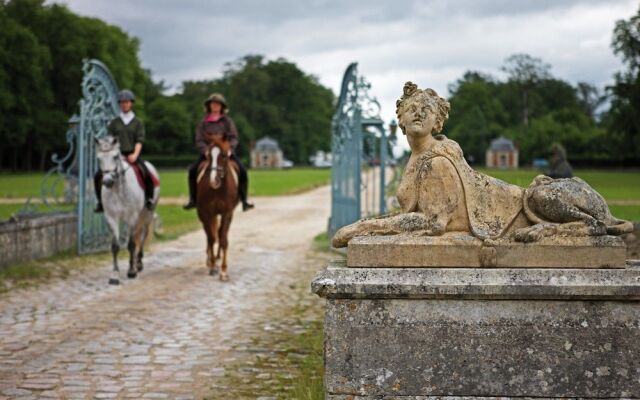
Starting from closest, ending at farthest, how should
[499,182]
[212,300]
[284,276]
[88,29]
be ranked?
1. [499,182]
2. [212,300]
3. [284,276]
4. [88,29]

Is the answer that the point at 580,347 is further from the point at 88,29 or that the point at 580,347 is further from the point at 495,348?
the point at 88,29

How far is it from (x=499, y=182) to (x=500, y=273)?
706mm

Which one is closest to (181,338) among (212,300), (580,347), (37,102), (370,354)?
(212,300)

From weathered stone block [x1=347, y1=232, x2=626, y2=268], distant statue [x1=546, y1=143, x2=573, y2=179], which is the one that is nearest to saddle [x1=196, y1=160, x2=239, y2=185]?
distant statue [x1=546, y1=143, x2=573, y2=179]

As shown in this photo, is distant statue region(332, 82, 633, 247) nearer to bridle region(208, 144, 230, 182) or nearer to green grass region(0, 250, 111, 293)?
green grass region(0, 250, 111, 293)

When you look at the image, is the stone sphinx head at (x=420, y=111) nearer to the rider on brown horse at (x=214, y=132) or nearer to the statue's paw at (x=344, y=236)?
the statue's paw at (x=344, y=236)

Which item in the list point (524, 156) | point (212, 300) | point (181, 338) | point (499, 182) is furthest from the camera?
point (524, 156)

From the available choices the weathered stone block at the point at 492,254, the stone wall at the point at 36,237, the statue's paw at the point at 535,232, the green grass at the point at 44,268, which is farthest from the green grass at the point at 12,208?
the statue's paw at the point at 535,232

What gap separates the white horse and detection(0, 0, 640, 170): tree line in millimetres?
10459

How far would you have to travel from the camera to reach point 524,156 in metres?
75.9

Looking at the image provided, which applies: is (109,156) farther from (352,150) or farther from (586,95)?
(586,95)

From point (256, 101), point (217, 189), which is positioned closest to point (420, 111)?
point (217, 189)

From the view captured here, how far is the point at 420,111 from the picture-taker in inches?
194

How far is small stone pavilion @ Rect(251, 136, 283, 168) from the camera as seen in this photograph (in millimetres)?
92625
